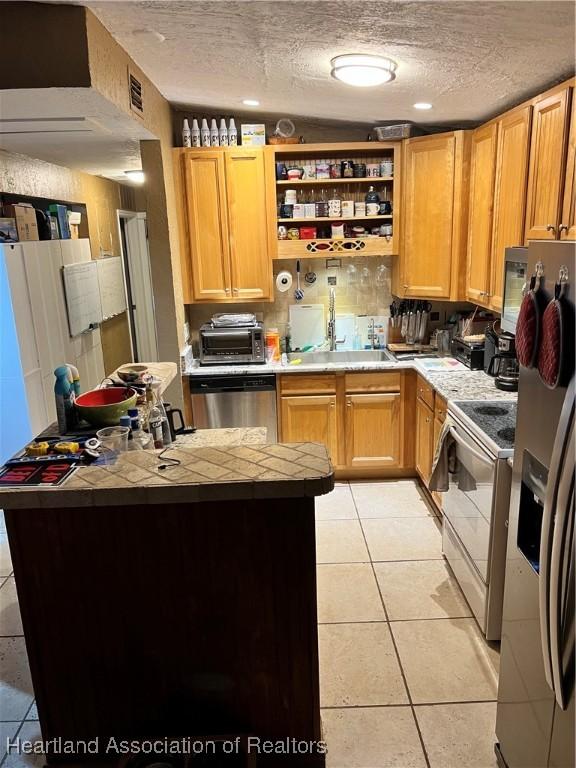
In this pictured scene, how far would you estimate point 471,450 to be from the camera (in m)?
2.53

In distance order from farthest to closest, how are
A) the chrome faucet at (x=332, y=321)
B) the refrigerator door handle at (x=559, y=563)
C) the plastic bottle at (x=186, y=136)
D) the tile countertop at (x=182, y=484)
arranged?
the chrome faucet at (x=332, y=321) → the plastic bottle at (x=186, y=136) → the tile countertop at (x=182, y=484) → the refrigerator door handle at (x=559, y=563)

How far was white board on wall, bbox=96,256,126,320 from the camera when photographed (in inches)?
209

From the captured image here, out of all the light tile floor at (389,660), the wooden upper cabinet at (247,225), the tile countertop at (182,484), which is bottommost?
the light tile floor at (389,660)

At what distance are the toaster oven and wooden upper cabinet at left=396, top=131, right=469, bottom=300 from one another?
3.90 feet

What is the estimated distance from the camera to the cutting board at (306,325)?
439 cm

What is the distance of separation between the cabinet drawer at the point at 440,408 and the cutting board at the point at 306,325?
1.30m

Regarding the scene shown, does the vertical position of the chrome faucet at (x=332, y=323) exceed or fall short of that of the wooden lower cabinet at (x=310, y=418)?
it exceeds it

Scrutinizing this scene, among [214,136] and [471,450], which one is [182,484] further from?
[214,136]

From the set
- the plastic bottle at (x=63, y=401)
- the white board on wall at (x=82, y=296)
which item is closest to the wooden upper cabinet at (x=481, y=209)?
the plastic bottle at (x=63, y=401)

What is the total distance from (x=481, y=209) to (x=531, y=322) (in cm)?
211

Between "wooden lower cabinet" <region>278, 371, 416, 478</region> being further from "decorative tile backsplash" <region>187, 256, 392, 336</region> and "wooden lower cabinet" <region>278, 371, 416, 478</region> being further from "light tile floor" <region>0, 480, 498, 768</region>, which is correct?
"decorative tile backsplash" <region>187, 256, 392, 336</region>

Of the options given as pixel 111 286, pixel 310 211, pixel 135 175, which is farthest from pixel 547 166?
pixel 111 286

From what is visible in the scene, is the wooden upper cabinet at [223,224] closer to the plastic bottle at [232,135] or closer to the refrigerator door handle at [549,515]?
the plastic bottle at [232,135]

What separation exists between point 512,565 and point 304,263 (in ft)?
9.91
